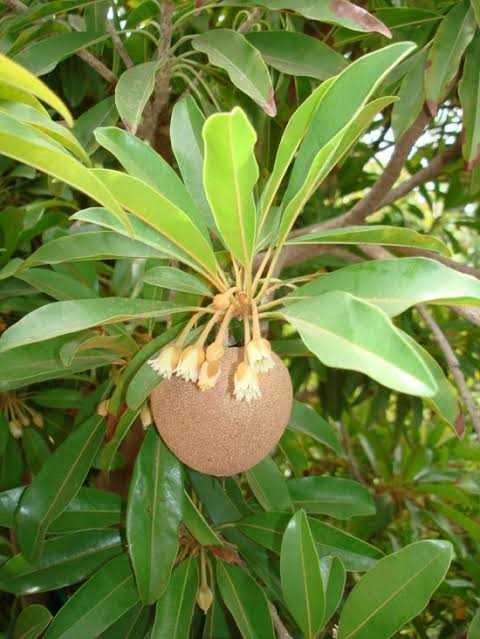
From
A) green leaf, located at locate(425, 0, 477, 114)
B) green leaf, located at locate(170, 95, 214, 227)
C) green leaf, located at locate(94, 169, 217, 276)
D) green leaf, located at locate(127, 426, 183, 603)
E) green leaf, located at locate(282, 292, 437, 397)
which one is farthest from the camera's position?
green leaf, located at locate(425, 0, 477, 114)

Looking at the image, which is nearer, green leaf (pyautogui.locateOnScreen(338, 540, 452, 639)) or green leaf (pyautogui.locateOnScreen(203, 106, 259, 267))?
green leaf (pyautogui.locateOnScreen(203, 106, 259, 267))

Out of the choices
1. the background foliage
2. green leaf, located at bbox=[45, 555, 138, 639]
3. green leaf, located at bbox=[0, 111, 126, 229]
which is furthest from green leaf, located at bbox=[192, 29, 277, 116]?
green leaf, located at bbox=[45, 555, 138, 639]

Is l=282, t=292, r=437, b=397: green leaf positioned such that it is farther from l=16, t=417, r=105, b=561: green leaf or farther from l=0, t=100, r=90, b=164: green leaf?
l=16, t=417, r=105, b=561: green leaf

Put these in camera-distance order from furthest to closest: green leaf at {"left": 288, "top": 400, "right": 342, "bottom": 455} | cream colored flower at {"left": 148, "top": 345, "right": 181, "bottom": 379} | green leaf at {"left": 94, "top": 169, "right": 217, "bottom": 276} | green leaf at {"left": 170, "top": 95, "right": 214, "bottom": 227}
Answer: green leaf at {"left": 288, "top": 400, "right": 342, "bottom": 455}, green leaf at {"left": 170, "top": 95, "right": 214, "bottom": 227}, cream colored flower at {"left": 148, "top": 345, "right": 181, "bottom": 379}, green leaf at {"left": 94, "top": 169, "right": 217, "bottom": 276}

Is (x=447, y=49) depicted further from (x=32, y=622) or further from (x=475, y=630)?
(x=32, y=622)

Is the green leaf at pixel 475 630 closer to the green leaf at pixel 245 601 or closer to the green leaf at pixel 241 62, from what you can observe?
the green leaf at pixel 245 601

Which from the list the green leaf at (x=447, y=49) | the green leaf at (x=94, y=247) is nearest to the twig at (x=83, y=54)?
the green leaf at (x=94, y=247)
